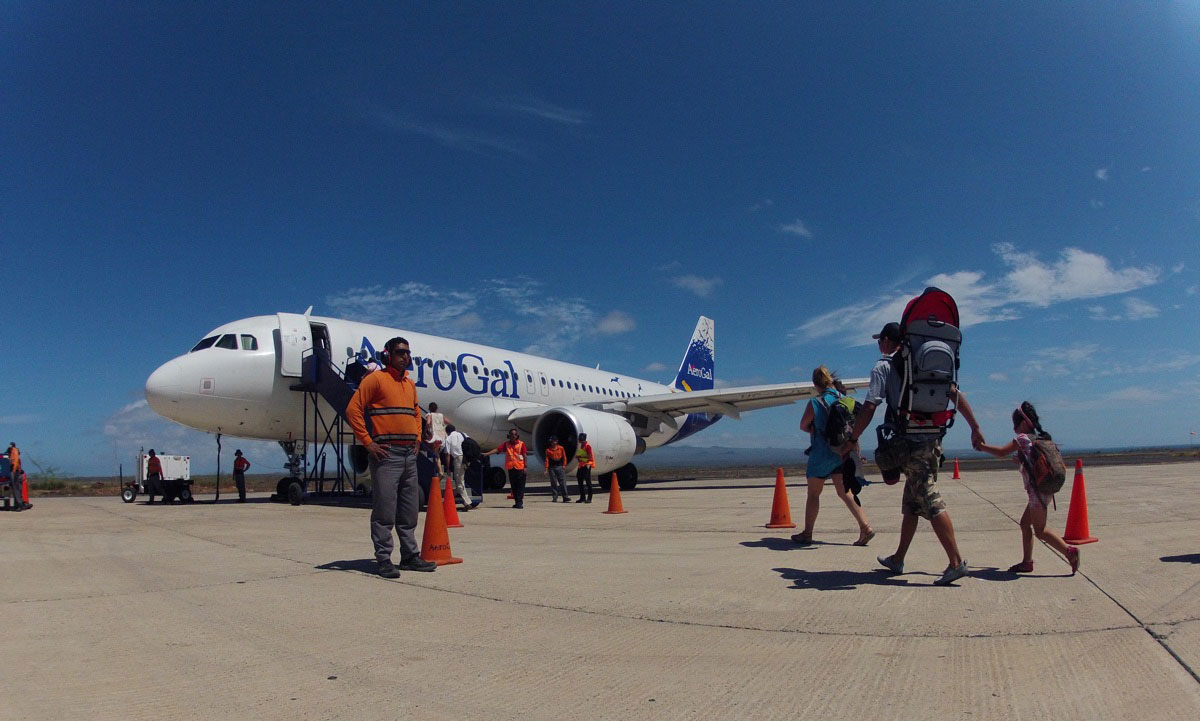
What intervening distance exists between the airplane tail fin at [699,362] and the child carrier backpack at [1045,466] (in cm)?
2260

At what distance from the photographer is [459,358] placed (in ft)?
54.1

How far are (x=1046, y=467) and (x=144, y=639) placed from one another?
5218mm

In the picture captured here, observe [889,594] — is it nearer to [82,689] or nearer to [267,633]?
[267,633]

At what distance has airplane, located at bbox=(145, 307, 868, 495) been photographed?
12.5 meters

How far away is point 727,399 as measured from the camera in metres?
17.3

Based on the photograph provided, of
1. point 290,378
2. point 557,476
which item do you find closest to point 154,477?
point 290,378

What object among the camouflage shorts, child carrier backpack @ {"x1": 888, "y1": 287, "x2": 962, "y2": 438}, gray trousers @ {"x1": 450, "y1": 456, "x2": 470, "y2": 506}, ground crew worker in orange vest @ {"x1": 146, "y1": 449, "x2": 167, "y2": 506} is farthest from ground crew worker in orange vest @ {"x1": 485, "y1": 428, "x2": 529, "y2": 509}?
ground crew worker in orange vest @ {"x1": 146, "y1": 449, "x2": 167, "y2": 506}

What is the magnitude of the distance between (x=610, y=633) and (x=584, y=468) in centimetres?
1016

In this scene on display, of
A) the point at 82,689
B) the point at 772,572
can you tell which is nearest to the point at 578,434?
the point at 772,572

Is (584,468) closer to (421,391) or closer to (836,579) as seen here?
(421,391)

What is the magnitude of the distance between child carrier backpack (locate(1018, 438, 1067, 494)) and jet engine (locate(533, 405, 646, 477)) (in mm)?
10635

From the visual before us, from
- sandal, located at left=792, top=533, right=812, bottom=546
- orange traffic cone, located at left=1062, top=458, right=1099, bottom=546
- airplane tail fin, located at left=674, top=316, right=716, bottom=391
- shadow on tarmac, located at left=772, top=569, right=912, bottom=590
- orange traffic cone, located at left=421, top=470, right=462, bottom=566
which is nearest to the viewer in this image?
shadow on tarmac, located at left=772, top=569, right=912, bottom=590

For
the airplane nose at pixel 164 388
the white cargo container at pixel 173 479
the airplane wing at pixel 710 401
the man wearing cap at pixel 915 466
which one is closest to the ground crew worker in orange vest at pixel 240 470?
the white cargo container at pixel 173 479

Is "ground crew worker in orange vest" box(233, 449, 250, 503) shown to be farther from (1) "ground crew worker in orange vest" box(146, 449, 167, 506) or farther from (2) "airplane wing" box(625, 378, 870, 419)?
(2) "airplane wing" box(625, 378, 870, 419)
